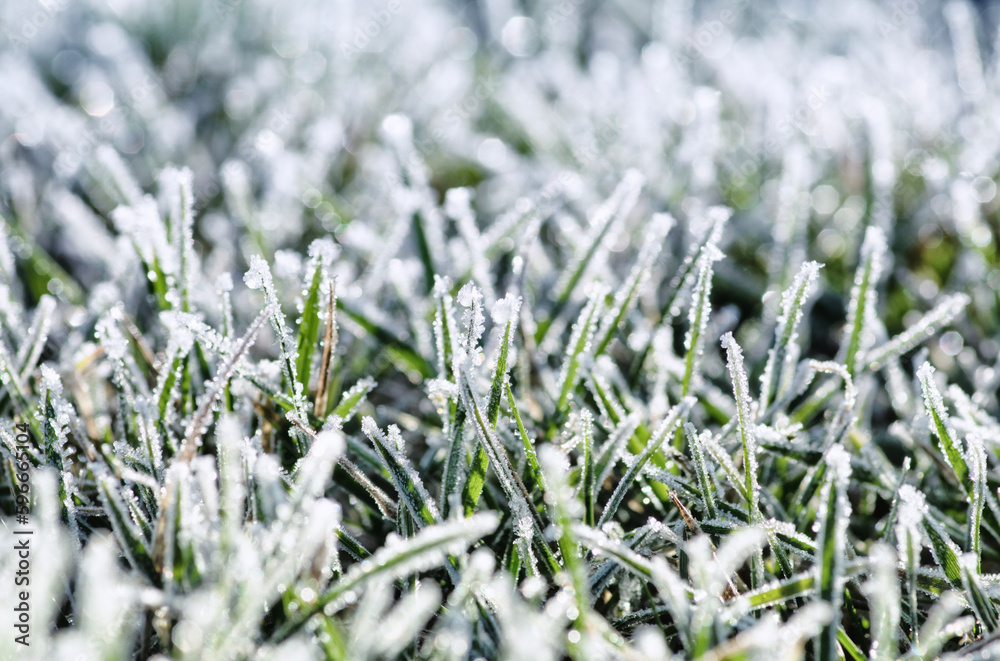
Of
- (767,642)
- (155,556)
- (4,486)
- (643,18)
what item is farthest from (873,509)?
(643,18)

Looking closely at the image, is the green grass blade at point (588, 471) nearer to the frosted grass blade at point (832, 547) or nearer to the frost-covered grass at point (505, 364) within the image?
the frost-covered grass at point (505, 364)

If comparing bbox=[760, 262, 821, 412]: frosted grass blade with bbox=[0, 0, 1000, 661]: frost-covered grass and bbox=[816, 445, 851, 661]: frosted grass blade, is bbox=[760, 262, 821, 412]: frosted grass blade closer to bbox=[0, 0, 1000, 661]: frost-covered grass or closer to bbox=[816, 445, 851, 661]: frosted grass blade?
bbox=[0, 0, 1000, 661]: frost-covered grass

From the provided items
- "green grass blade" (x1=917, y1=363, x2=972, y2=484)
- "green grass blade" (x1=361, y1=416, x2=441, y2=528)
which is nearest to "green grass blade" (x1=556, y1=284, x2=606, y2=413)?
"green grass blade" (x1=361, y1=416, x2=441, y2=528)

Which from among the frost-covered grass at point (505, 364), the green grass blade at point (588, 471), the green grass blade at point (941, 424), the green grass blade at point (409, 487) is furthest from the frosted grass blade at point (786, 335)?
the green grass blade at point (409, 487)

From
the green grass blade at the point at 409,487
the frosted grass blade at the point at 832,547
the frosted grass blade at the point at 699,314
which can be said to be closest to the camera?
the frosted grass blade at the point at 832,547

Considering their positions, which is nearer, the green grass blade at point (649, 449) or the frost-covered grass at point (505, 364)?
the frost-covered grass at point (505, 364)

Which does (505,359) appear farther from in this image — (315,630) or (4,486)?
(4,486)

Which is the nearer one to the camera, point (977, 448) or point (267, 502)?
point (267, 502)

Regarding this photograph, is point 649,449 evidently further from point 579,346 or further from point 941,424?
point 941,424

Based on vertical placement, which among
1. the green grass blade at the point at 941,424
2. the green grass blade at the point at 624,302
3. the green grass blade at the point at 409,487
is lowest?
the green grass blade at the point at 409,487
